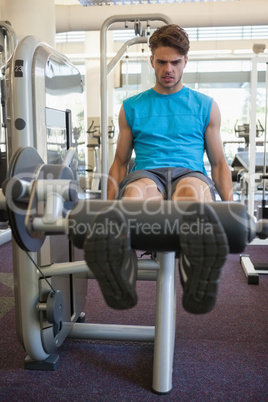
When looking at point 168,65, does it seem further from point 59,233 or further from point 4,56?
point 4,56

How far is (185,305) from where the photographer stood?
981mm

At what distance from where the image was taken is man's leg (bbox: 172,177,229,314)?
3.03 feet

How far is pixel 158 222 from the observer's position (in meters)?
1.01

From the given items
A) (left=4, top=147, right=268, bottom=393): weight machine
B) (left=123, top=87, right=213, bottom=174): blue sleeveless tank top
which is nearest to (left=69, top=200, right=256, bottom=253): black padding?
(left=4, top=147, right=268, bottom=393): weight machine

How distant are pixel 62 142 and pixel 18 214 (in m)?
0.99

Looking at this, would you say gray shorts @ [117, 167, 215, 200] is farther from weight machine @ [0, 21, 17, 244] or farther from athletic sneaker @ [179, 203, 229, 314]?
weight machine @ [0, 21, 17, 244]

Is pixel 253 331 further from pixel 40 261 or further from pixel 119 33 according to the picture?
pixel 119 33

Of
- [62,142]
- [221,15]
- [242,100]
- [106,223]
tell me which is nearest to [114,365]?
[62,142]

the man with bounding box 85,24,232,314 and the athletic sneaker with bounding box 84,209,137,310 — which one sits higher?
the man with bounding box 85,24,232,314

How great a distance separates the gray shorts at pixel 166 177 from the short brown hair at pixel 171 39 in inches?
17.9

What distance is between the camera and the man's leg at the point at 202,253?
0.92 meters

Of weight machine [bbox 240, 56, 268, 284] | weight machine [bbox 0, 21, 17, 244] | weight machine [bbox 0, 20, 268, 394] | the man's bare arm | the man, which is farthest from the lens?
weight machine [bbox 0, 21, 17, 244]

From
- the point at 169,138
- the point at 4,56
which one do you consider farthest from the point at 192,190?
the point at 4,56

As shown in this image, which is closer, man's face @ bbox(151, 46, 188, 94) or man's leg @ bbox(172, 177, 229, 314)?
man's leg @ bbox(172, 177, 229, 314)
